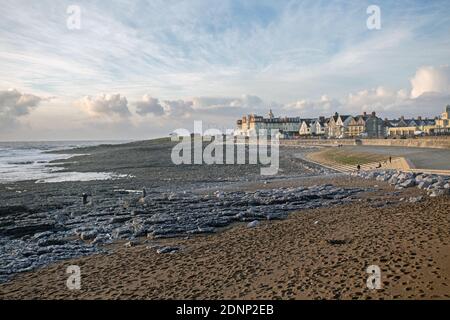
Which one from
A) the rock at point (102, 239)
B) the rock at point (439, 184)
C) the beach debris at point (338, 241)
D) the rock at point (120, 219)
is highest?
the rock at point (439, 184)

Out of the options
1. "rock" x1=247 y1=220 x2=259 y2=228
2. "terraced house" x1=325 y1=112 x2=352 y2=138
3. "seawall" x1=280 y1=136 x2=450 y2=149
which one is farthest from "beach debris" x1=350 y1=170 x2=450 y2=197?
"terraced house" x1=325 y1=112 x2=352 y2=138

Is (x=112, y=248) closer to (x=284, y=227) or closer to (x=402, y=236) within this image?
(x=284, y=227)

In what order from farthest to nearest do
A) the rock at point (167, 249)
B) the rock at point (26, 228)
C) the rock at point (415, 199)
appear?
the rock at point (415, 199) → the rock at point (26, 228) → the rock at point (167, 249)

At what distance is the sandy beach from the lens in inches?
337

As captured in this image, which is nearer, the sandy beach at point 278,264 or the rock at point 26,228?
the sandy beach at point 278,264

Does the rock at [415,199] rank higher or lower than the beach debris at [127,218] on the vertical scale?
higher

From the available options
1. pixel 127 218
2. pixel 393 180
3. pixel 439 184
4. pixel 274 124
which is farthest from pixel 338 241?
pixel 274 124

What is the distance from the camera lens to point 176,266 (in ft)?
36.1

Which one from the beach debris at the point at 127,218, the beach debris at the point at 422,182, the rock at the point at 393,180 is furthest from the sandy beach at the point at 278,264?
the rock at the point at 393,180

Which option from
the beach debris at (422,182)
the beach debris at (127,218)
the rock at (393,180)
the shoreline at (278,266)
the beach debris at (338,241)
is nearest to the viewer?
the shoreline at (278,266)

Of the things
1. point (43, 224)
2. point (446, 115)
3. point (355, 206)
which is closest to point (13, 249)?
point (43, 224)

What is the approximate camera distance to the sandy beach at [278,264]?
8.56 metres

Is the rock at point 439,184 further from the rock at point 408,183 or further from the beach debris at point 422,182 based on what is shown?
the rock at point 408,183
